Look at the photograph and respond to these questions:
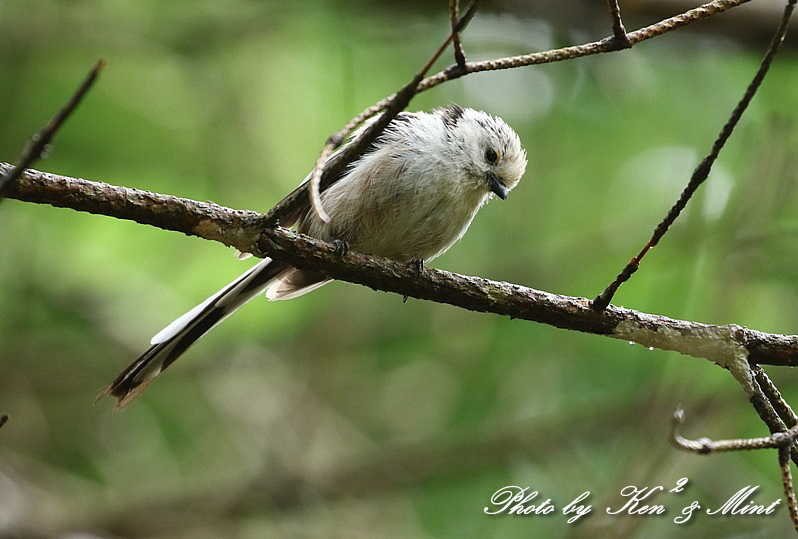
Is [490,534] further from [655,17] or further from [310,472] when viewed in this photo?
[655,17]

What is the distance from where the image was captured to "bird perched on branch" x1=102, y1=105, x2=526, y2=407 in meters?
4.39

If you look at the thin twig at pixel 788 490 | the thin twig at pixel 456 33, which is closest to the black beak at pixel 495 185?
the thin twig at pixel 456 33

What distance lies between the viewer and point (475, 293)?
126 inches

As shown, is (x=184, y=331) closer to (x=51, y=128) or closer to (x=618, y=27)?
(x=51, y=128)

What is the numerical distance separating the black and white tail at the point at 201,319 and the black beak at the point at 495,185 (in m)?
1.04

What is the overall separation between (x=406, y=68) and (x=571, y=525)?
3682 millimetres

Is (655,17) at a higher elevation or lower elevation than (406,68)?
lower

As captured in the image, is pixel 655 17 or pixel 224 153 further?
pixel 224 153

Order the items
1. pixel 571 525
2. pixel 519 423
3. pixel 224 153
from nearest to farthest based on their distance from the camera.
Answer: pixel 571 525
pixel 519 423
pixel 224 153

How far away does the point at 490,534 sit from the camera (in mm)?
5898

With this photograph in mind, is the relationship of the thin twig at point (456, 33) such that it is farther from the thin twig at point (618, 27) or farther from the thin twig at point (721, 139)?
the thin twig at point (721, 139)

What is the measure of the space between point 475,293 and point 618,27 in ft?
3.35

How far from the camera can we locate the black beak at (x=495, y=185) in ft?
16.0

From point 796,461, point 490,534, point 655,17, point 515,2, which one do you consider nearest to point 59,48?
point 515,2
